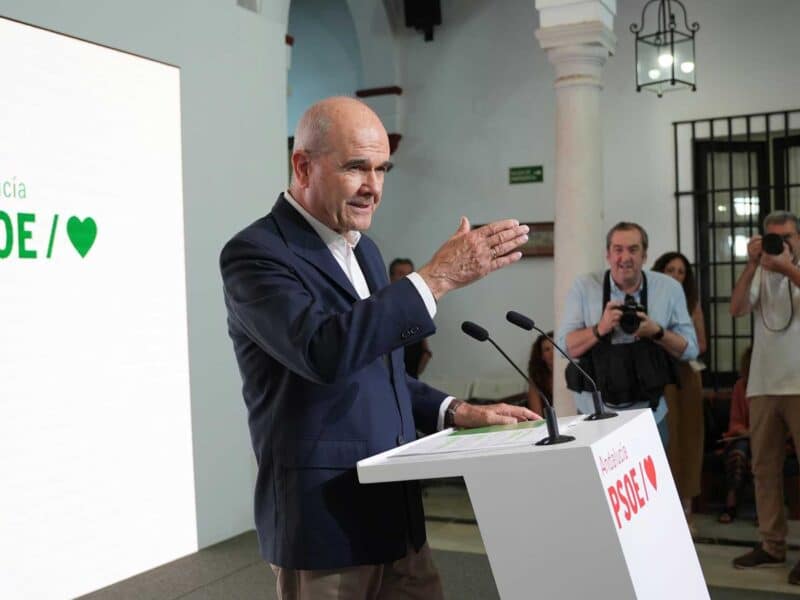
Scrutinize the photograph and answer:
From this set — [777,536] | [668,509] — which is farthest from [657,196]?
[668,509]

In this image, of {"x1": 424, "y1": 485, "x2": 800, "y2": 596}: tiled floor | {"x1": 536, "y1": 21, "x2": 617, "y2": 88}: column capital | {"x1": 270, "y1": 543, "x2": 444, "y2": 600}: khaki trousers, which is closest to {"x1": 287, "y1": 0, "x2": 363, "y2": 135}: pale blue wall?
{"x1": 536, "y1": 21, "x2": 617, "y2": 88}: column capital

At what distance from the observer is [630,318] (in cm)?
394

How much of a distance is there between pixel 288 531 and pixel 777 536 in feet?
10.9

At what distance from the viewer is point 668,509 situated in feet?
6.04

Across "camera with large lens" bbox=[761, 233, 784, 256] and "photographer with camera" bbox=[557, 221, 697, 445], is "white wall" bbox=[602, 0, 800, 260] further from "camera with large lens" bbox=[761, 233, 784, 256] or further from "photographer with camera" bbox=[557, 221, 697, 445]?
"photographer with camera" bbox=[557, 221, 697, 445]

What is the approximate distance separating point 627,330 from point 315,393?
2.45 m

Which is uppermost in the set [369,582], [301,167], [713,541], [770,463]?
[301,167]

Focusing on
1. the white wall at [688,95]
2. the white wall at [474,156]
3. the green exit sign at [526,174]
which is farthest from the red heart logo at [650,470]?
the green exit sign at [526,174]

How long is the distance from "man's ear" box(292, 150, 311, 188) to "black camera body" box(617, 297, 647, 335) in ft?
7.72

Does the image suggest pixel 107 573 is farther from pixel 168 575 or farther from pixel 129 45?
pixel 129 45

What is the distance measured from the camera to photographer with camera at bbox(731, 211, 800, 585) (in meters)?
4.27

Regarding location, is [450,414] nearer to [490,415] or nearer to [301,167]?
[490,415]

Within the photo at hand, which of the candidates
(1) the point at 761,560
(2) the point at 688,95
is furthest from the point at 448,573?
(2) the point at 688,95

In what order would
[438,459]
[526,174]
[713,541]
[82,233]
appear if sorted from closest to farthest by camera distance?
[438,459] < [82,233] < [713,541] < [526,174]
